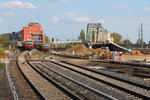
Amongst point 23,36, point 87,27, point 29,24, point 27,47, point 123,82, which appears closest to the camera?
point 123,82

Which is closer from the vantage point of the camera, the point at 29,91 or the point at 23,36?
the point at 29,91

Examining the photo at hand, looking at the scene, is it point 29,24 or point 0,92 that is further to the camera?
point 29,24

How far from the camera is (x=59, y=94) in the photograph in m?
12.5

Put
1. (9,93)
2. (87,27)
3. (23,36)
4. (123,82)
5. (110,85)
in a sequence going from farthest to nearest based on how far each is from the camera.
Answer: (23,36) → (87,27) → (123,82) → (110,85) → (9,93)

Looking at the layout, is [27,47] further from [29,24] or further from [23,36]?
[29,24]

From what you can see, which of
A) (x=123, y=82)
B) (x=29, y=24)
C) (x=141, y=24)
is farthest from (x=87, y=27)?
(x=123, y=82)

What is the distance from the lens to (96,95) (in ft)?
39.5

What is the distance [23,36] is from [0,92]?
142 meters

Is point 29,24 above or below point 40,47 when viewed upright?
above

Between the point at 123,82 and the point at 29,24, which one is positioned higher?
the point at 29,24

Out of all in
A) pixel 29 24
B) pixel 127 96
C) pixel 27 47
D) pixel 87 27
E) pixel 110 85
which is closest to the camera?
pixel 127 96

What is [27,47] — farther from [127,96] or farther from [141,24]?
[127,96]

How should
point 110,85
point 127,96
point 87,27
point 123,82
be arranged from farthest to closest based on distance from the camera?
point 87,27
point 123,82
point 110,85
point 127,96

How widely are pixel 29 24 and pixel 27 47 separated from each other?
302ft
